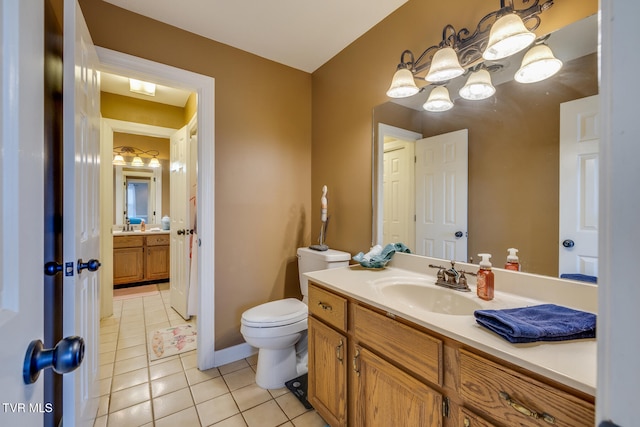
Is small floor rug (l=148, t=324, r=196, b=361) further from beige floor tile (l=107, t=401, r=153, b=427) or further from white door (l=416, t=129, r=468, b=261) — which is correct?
white door (l=416, t=129, r=468, b=261)

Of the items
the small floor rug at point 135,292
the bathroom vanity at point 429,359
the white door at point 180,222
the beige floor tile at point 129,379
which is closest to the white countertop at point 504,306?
the bathroom vanity at point 429,359

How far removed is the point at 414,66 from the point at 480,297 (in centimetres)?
128

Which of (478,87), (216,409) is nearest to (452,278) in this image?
(478,87)

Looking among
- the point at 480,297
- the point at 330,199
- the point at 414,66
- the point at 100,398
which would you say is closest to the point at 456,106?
the point at 414,66

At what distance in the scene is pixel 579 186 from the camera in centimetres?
100

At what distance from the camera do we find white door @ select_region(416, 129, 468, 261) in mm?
1403

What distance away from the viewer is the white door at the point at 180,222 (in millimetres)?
2793

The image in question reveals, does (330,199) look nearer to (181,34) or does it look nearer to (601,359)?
(181,34)

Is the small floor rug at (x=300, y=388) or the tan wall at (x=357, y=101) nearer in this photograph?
the tan wall at (x=357, y=101)

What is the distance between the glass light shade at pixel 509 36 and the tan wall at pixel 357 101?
0.83ft

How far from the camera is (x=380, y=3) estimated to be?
5.38 feet

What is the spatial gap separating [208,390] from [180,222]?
1.77 meters

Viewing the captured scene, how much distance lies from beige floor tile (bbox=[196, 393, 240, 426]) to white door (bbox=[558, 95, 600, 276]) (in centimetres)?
182

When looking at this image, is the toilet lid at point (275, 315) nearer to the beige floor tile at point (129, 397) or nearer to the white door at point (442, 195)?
the beige floor tile at point (129, 397)
